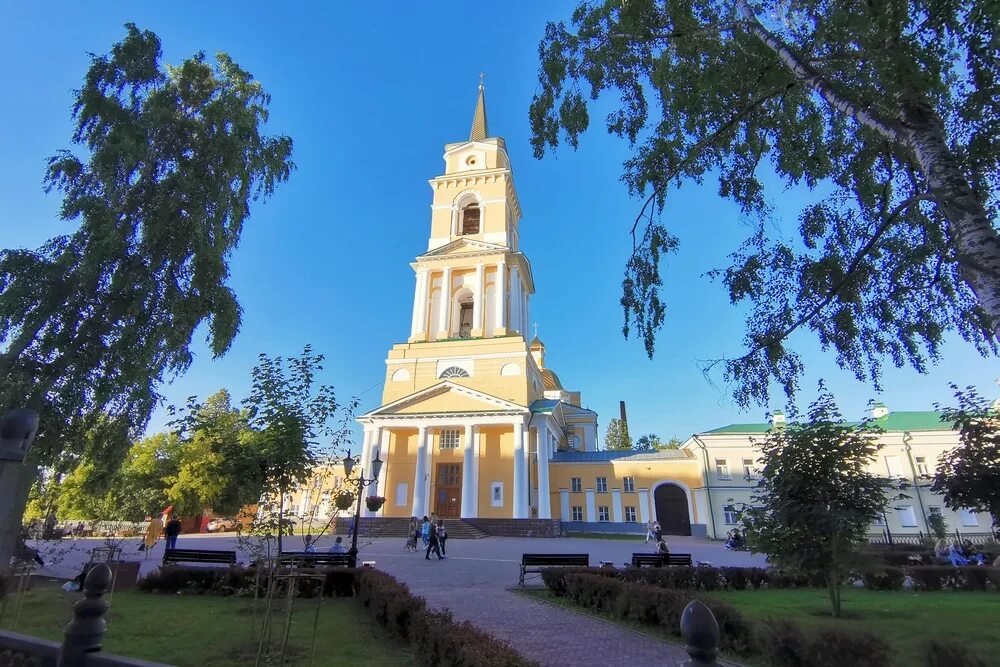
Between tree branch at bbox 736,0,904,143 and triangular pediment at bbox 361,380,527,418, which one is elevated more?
triangular pediment at bbox 361,380,527,418

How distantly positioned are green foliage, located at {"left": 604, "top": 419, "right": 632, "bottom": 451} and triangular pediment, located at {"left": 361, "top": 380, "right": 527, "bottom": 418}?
4252cm

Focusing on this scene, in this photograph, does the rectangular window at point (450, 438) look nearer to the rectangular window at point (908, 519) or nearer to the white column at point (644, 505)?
the white column at point (644, 505)

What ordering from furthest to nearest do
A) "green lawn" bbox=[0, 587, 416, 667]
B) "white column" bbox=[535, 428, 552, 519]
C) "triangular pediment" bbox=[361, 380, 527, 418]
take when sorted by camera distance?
"triangular pediment" bbox=[361, 380, 527, 418] → "white column" bbox=[535, 428, 552, 519] → "green lawn" bbox=[0, 587, 416, 667]

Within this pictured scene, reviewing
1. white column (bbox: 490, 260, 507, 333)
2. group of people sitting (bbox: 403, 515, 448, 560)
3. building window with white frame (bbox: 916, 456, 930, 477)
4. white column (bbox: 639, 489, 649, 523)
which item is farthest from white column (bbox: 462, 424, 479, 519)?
building window with white frame (bbox: 916, 456, 930, 477)

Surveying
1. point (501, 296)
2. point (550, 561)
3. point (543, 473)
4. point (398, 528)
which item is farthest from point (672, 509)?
point (550, 561)

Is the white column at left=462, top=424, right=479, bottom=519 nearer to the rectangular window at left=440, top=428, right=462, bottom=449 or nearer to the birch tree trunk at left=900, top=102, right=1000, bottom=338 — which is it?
the rectangular window at left=440, top=428, right=462, bottom=449

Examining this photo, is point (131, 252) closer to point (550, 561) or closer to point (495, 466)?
point (550, 561)

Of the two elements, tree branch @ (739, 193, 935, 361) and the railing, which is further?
tree branch @ (739, 193, 935, 361)

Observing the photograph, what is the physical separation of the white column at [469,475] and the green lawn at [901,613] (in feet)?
72.6

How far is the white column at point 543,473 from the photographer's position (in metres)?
34.7

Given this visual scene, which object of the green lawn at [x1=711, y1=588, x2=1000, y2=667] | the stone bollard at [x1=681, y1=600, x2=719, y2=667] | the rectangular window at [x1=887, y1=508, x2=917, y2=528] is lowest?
the green lawn at [x1=711, y1=588, x2=1000, y2=667]

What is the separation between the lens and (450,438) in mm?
37875

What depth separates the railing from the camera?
4148mm

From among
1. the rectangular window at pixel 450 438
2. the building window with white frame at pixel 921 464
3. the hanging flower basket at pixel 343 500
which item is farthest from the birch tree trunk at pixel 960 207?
the building window with white frame at pixel 921 464
